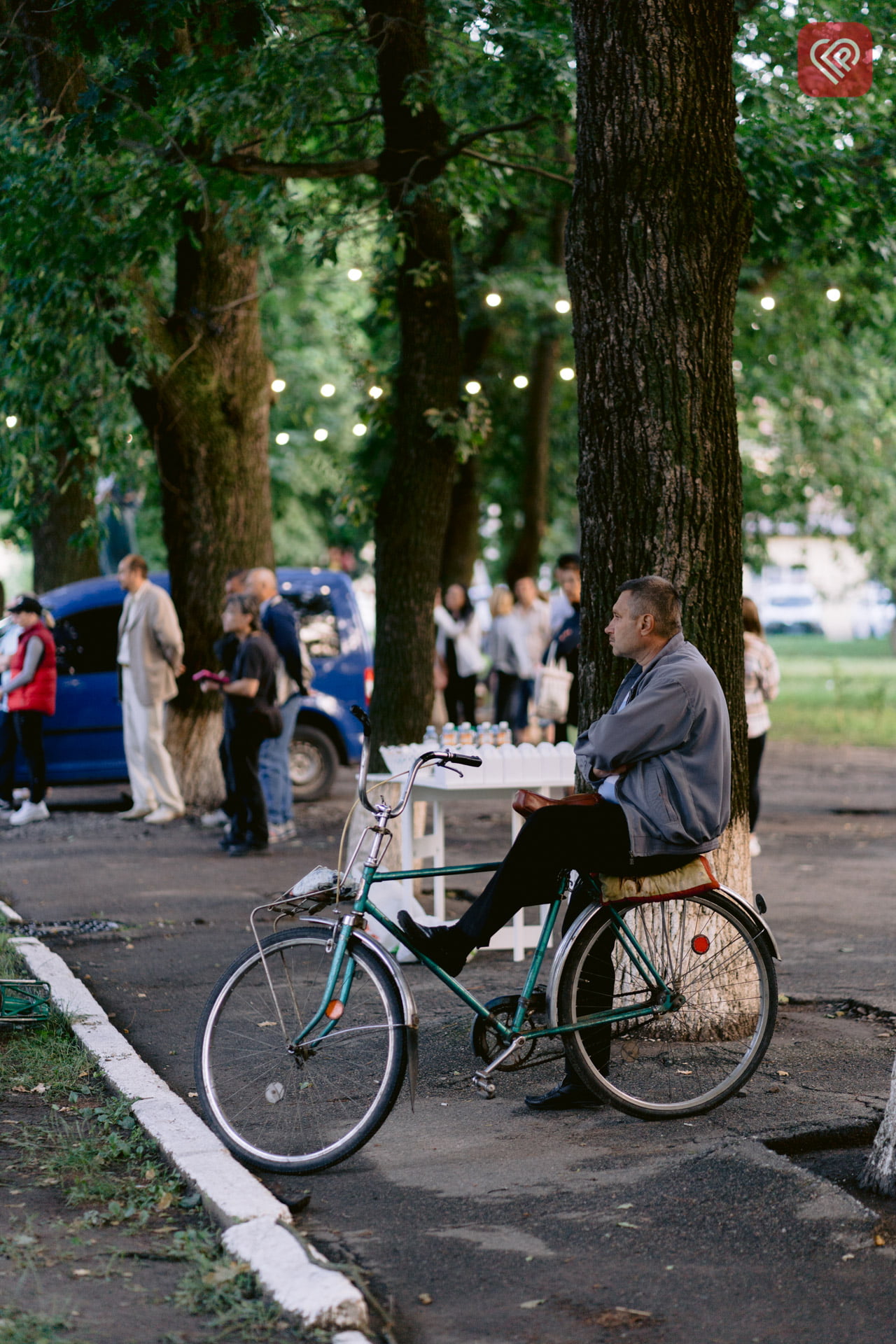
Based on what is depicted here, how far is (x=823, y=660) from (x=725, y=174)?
4205 centimetres

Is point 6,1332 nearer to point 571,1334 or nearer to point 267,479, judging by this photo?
point 571,1334

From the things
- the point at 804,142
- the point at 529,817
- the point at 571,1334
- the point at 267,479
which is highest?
the point at 804,142

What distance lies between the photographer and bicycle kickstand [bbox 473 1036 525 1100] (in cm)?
503

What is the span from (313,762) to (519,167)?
238 inches

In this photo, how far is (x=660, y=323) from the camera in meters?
6.09

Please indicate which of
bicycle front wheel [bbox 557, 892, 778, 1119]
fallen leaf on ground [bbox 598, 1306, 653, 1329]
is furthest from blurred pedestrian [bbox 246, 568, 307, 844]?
fallen leaf on ground [bbox 598, 1306, 653, 1329]

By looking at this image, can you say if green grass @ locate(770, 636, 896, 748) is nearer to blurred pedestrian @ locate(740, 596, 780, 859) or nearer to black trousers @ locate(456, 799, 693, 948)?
blurred pedestrian @ locate(740, 596, 780, 859)

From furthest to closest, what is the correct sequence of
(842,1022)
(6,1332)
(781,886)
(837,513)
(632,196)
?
(837,513) → (781,886) → (842,1022) → (632,196) → (6,1332)

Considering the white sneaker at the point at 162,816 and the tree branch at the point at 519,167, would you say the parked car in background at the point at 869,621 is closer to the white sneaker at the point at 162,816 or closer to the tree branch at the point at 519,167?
the white sneaker at the point at 162,816

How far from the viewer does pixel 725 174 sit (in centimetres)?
623

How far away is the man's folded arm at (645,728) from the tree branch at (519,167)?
260 inches

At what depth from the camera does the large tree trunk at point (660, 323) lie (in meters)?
6.08

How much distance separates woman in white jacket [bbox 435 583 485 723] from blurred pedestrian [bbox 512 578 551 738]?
81.8 inches

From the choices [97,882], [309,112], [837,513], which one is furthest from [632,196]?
[837,513]
